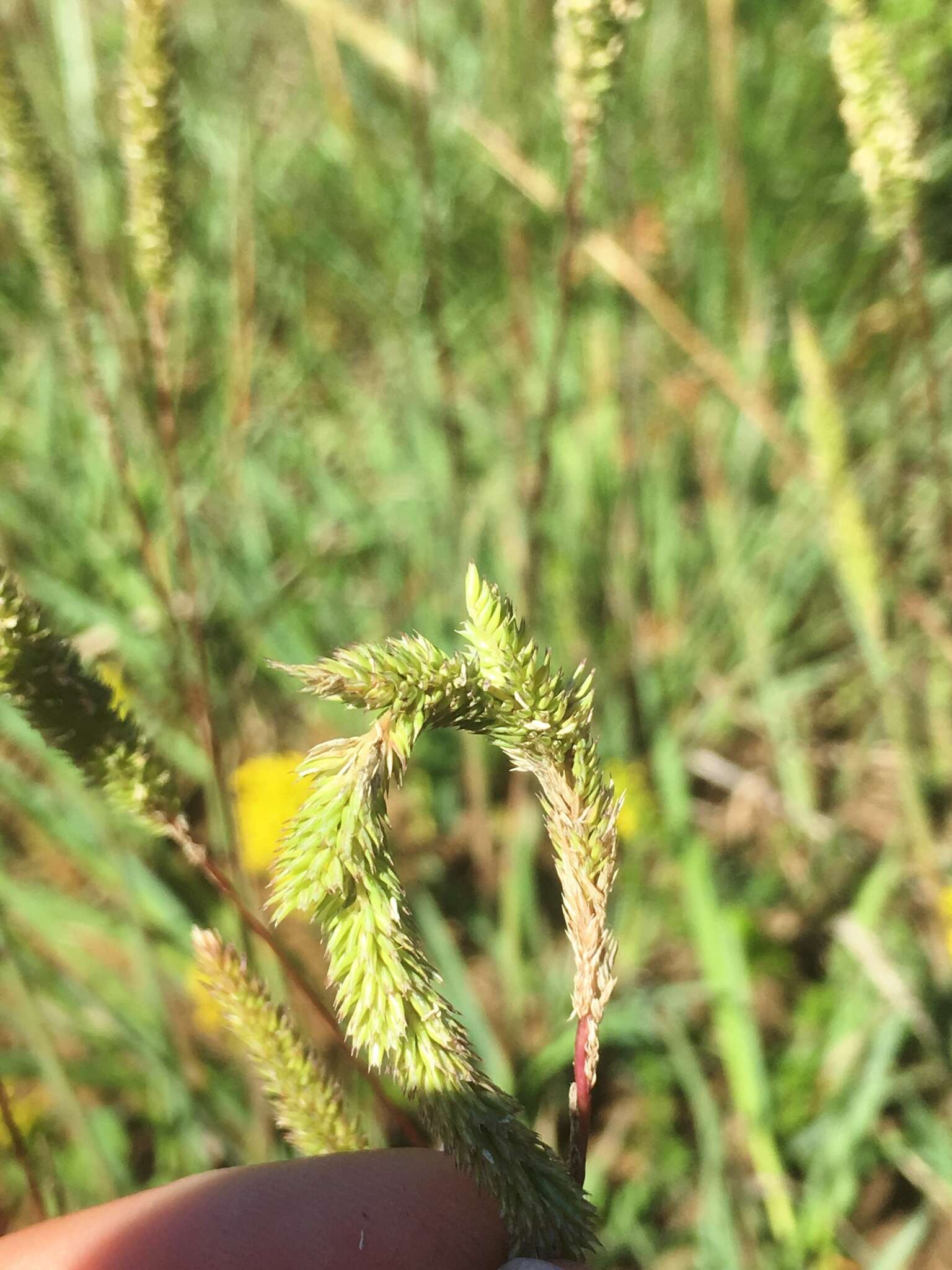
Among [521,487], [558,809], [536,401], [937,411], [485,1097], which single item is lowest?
[485,1097]

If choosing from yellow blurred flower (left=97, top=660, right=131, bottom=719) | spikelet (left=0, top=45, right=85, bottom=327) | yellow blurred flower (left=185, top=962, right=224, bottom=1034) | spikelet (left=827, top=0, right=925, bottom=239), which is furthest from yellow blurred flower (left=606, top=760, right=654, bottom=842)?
spikelet (left=0, top=45, right=85, bottom=327)

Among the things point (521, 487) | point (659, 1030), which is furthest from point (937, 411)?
point (659, 1030)

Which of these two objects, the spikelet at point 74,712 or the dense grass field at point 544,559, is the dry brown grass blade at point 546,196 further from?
the spikelet at point 74,712

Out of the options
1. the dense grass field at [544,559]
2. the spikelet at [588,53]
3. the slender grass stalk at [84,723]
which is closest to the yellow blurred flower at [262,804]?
the dense grass field at [544,559]

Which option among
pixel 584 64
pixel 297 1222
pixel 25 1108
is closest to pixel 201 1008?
pixel 25 1108

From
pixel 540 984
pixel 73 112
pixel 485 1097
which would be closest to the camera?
pixel 485 1097

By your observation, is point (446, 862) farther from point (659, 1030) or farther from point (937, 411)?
point (937, 411)

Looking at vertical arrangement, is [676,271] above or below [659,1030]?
above
